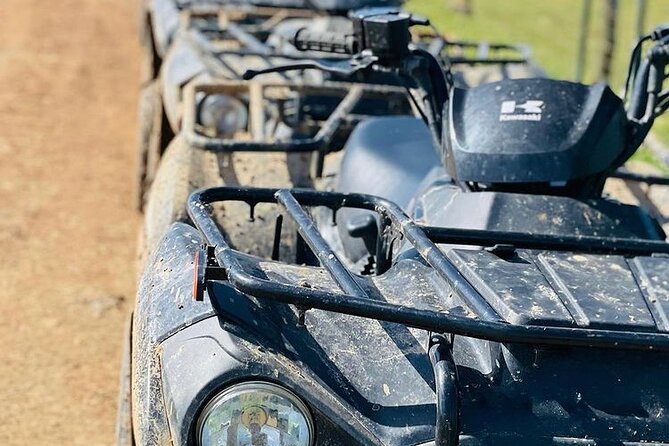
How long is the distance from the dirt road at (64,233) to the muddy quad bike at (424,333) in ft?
7.36

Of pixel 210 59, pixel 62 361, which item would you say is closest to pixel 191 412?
pixel 62 361

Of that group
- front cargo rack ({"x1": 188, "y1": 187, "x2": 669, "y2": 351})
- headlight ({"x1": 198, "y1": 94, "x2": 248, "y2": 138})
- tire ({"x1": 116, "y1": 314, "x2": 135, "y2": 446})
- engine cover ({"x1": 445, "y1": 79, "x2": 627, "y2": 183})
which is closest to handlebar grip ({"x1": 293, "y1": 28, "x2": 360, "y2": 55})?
engine cover ({"x1": 445, "y1": 79, "x2": 627, "y2": 183})

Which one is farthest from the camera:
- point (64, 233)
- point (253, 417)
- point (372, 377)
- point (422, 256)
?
point (64, 233)

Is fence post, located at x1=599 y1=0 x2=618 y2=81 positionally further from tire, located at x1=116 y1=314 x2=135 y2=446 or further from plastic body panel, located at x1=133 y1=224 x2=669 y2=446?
plastic body panel, located at x1=133 y1=224 x2=669 y2=446

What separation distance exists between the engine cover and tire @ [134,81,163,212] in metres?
3.51

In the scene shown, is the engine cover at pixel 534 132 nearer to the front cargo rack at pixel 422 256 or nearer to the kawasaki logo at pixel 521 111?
the kawasaki logo at pixel 521 111

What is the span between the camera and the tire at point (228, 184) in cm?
402

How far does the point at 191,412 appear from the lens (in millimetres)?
2277

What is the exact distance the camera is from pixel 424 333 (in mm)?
2566

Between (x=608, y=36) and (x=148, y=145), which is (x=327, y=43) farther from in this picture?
(x=608, y=36)

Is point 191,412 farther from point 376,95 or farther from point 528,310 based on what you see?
point 376,95

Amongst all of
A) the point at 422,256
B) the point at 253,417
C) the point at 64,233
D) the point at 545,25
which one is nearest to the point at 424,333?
the point at 422,256

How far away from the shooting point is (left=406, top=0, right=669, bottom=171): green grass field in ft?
56.0

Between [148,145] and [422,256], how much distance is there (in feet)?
15.6
